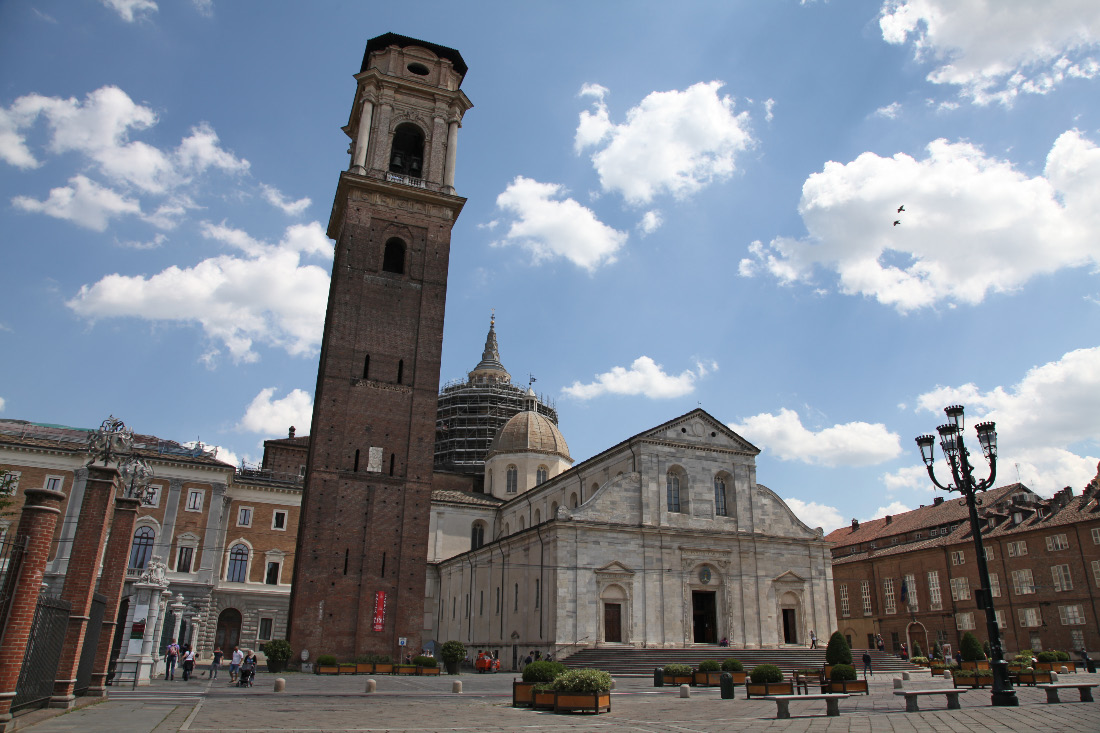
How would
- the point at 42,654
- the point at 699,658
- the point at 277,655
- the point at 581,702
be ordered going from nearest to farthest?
the point at 42,654, the point at 581,702, the point at 277,655, the point at 699,658

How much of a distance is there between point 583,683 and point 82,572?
10626 millimetres

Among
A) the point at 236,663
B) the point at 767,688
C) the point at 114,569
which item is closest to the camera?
the point at 114,569

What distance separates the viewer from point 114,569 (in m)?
17.9

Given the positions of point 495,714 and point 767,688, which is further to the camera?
point 767,688

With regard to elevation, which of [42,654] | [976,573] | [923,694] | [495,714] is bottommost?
[495,714]

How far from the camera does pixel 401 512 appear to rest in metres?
35.2

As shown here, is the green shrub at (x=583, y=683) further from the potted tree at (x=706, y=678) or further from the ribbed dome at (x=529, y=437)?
the ribbed dome at (x=529, y=437)

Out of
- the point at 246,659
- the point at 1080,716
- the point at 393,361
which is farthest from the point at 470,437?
the point at 1080,716

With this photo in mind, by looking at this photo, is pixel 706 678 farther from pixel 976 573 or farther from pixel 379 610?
pixel 976 573

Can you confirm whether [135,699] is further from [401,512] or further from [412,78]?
[412,78]

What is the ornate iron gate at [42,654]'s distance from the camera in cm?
1170

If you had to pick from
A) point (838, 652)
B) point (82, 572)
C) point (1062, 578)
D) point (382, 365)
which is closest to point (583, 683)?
point (82, 572)

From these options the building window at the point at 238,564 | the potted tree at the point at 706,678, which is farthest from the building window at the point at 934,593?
the building window at the point at 238,564

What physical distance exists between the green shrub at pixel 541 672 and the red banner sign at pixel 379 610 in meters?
15.7
